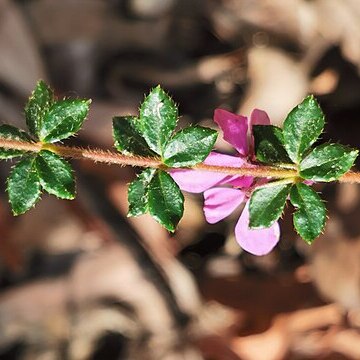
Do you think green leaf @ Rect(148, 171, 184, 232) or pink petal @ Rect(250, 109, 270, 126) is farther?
pink petal @ Rect(250, 109, 270, 126)

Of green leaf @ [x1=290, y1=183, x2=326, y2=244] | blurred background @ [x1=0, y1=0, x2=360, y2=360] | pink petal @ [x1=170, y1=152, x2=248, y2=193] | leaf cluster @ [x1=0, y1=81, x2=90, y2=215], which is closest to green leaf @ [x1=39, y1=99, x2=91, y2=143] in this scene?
leaf cluster @ [x1=0, y1=81, x2=90, y2=215]

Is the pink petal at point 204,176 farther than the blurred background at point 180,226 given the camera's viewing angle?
No

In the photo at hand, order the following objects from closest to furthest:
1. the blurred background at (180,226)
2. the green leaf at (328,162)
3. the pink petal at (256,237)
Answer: the green leaf at (328,162)
the pink petal at (256,237)
the blurred background at (180,226)

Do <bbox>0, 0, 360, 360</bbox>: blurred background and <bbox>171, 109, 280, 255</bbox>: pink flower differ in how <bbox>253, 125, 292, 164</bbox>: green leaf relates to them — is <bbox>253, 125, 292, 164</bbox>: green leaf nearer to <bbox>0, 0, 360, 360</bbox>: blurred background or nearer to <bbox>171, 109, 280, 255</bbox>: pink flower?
<bbox>171, 109, 280, 255</bbox>: pink flower

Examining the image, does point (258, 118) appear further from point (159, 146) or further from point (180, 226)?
point (180, 226)

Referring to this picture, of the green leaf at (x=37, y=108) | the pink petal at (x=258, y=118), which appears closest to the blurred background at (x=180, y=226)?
the pink petal at (x=258, y=118)

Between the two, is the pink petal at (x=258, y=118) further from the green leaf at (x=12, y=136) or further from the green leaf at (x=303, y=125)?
the green leaf at (x=12, y=136)

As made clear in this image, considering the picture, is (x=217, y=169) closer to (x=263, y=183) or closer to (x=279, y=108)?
(x=263, y=183)

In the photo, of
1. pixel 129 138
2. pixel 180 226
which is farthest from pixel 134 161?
pixel 180 226
